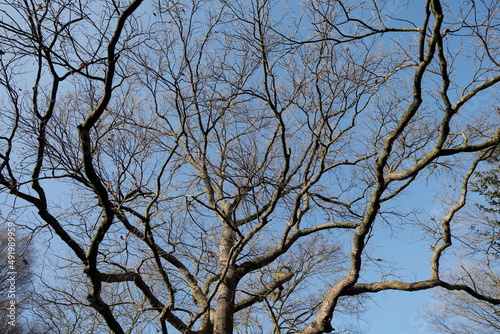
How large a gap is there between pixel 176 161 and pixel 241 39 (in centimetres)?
209

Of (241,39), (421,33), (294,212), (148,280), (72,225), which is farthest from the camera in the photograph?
(148,280)

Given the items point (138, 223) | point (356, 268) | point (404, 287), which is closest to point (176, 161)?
point (138, 223)

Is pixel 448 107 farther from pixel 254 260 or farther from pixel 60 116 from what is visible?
pixel 60 116

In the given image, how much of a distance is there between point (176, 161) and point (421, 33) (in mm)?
3565

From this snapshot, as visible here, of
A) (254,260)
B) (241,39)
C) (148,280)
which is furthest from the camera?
(148,280)

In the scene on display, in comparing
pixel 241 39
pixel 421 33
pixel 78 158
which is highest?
pixel 241 39

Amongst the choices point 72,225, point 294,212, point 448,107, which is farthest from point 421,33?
point 72,225

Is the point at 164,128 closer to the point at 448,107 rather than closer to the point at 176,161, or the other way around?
the point at 176,161

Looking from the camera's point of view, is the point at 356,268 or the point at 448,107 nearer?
the point at 448,107

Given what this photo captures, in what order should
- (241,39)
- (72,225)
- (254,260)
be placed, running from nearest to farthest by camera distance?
1. (72,225)
2. (241,39)
3. (254,260)

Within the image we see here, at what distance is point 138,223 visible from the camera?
18.7ft

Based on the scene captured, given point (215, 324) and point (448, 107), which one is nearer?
point (448, 107)

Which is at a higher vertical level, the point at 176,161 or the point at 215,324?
the point at 176,161

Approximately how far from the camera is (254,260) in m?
5.64
